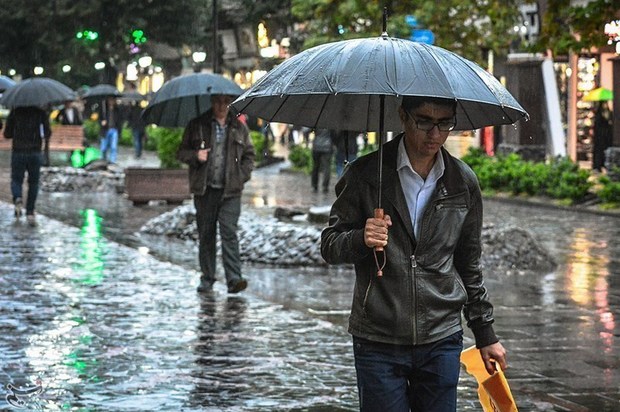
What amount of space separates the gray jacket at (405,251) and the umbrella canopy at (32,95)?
1486 centimetres

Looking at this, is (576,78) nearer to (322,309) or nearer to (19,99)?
(19,99)

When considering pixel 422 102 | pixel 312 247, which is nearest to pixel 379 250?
pixel 422 102

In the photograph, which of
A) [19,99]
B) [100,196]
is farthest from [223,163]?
[100,196]

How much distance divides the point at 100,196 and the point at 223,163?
14.4 metres

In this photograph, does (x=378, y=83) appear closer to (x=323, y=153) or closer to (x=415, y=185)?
(x=415, y=185)

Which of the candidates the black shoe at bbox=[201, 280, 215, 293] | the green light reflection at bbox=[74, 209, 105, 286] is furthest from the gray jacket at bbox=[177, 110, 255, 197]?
the green light reflection at bbox=[74, 209, 105, 286]

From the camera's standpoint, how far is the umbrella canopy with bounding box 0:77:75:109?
19.5 meters

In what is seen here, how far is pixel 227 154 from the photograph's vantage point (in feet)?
39.3

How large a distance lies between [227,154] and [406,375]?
23.5 feet

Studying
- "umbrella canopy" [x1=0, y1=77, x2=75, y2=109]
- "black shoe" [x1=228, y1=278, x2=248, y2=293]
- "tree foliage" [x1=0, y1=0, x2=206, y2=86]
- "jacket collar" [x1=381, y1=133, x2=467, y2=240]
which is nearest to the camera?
"jacket collar" [x1=381, y1=133, x2=467, y2=240]

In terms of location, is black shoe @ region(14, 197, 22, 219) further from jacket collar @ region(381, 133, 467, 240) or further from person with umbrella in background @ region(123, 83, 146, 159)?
person with umbrella in background @ region(123, 83, 146, 159)

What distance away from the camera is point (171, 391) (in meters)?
8.13

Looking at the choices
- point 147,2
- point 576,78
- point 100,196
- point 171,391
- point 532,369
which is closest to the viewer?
point 171,391

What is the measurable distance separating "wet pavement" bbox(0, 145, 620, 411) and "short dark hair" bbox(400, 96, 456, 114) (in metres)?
3.02
